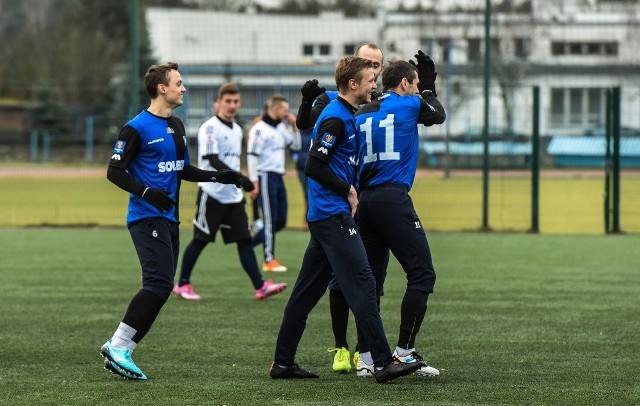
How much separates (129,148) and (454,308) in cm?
426

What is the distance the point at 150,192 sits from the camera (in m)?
7.34

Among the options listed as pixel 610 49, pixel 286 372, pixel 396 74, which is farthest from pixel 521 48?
pixel 286 372

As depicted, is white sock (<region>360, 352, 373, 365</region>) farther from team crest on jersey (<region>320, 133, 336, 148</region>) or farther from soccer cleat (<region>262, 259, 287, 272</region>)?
soccer cleat (<region>262, 259, 287, 272</region>)

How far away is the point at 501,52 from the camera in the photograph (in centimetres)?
2809

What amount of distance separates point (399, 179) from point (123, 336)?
6.45ft

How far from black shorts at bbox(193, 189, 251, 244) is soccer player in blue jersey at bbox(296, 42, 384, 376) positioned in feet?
12.8

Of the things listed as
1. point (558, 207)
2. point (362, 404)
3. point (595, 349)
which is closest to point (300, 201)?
point (558, 207)

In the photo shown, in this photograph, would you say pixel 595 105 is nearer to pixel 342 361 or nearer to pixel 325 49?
pixel 325 49

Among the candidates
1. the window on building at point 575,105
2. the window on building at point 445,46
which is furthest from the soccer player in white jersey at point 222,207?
the window on building at point 445,46

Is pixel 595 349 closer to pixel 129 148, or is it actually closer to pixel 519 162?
pixel 129 148

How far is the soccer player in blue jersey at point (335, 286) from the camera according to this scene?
25.3ft

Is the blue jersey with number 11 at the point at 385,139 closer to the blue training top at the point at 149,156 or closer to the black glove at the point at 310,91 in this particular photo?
the black glove at the point at 310,91

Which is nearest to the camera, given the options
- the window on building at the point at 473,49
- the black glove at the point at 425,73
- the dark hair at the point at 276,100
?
the black glove at the point at 425,73

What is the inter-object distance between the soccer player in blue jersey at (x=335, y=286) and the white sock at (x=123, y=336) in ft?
4.27
